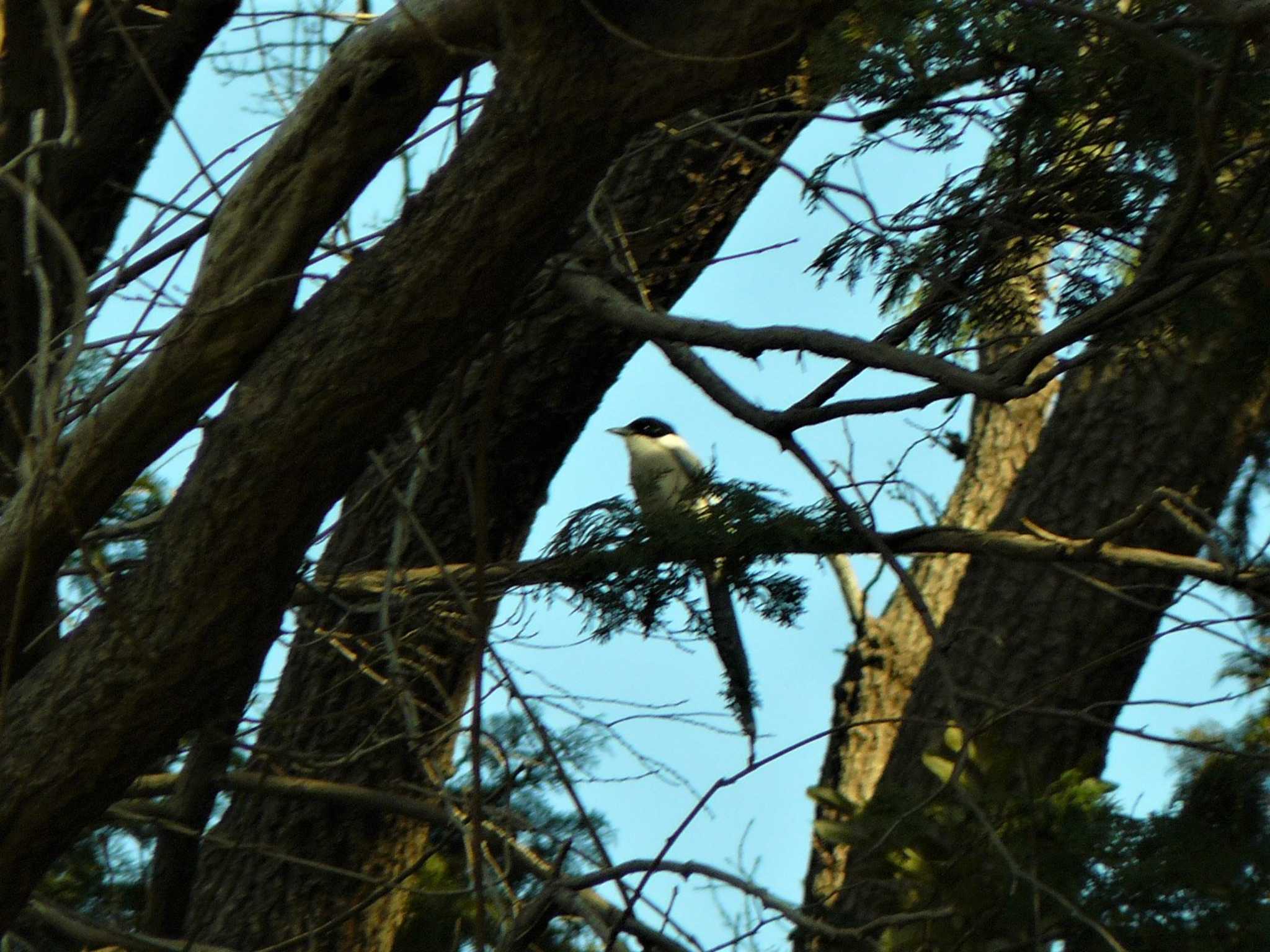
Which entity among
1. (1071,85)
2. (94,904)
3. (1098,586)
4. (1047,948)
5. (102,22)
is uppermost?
(1071,85)

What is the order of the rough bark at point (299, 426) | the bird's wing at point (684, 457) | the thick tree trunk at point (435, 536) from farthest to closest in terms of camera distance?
the bird's wing at point (684, 457) → the thick tree trunk at point (435, 536) → the rough bark at point (299, 426)

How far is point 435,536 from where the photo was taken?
3.60m

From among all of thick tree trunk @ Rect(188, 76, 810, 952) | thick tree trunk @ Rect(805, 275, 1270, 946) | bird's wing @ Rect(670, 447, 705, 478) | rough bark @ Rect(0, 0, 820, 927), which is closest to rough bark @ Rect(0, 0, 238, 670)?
rough bark @ Rect(0, 0, 820, 927)

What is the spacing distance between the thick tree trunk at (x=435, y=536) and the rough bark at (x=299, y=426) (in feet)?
4.11

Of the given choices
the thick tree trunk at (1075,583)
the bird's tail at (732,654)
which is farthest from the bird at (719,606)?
the thick tree trunk at (1075,583)

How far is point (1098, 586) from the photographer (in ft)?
7.16

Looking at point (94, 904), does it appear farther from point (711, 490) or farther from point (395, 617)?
point (711, 490)

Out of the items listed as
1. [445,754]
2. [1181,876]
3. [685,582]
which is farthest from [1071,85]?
[445,754]

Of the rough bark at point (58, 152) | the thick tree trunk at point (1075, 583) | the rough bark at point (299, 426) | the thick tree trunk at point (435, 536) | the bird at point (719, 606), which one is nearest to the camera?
the rough bark at point (299, 426)

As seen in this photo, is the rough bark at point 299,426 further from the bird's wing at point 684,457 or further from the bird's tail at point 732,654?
the bird's wing at point 684,457

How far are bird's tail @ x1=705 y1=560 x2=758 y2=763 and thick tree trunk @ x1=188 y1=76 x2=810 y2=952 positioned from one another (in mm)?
655

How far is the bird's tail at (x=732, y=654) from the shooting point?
260 centimetres

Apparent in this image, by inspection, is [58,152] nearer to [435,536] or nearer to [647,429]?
[435,536]

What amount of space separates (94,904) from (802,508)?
1.97 metres
